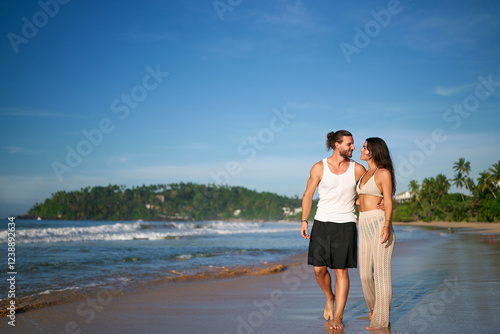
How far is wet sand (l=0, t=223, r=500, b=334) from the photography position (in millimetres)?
3850

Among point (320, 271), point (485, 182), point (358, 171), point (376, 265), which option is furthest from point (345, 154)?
point (485, 182)

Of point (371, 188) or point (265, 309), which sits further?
point (265, 309)

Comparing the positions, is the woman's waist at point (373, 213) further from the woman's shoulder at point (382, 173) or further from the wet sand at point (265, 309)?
the wet sand at point (265, 309)

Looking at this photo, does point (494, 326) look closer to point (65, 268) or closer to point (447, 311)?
point (447, 311)

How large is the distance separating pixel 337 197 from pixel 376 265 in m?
0.73

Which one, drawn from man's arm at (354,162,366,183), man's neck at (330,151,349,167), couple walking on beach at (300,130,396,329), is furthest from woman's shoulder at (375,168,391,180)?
man's neck at (330,151,349,167)

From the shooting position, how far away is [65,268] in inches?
370

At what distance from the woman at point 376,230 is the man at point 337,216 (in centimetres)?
11

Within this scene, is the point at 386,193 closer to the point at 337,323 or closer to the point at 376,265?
the point at 376,265

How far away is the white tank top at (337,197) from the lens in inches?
155

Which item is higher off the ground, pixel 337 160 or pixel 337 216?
pixel 337 160

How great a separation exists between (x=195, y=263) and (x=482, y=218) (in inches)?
2045

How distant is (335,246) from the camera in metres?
3.91

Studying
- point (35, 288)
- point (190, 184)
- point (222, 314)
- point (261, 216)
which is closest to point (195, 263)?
point (35, 288)
